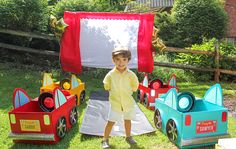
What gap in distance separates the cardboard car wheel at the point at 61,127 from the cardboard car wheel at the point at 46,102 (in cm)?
27

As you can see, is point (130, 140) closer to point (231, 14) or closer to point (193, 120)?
point (193, 120)

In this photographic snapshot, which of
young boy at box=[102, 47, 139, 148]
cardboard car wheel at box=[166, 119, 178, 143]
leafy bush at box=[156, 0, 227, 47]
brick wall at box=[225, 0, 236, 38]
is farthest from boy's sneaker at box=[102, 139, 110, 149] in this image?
brick wall at box=[225, 0, 236, 38]

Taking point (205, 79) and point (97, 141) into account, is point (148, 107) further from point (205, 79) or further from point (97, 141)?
point (205, 79)

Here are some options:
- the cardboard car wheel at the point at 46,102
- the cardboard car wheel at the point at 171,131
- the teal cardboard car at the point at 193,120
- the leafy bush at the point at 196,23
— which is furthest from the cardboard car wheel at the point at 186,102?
the leafy bush at the point at 196,23

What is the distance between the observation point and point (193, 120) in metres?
4.32

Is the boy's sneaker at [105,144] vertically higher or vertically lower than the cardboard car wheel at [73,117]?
lower

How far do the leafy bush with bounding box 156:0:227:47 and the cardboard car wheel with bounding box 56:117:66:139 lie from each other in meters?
6.91

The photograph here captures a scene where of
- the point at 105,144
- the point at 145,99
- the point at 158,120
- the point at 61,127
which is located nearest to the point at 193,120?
the point at 158,120

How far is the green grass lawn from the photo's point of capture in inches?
180

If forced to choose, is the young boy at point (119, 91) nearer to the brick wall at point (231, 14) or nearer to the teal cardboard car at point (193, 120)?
the teal cardboard car at point (193, 120)

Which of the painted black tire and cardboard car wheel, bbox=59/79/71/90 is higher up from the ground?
cardboard car wheel, bbox=59/79/71/90

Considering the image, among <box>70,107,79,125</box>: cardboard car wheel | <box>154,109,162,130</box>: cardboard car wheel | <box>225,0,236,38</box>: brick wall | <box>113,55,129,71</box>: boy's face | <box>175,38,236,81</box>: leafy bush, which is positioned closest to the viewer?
<box>113,55,129,71</box>: boy's face

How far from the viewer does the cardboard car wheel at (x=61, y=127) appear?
463cm

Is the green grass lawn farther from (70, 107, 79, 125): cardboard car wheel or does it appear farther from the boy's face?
the boy's face
